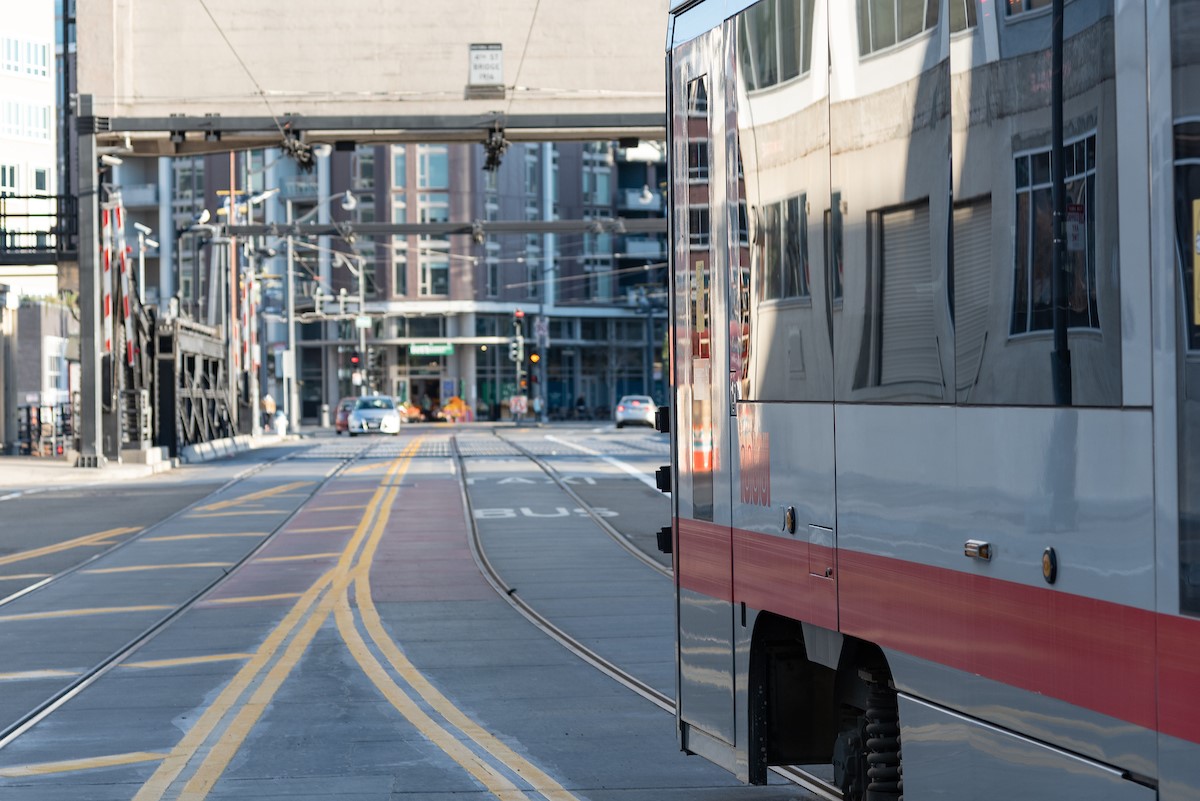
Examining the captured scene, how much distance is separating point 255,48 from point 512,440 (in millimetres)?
24119

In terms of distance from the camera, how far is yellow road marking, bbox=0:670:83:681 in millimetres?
11359

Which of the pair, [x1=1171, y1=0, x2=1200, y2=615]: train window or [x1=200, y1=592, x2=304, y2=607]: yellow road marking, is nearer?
[x1=1171, y1=0, x2=1200, y2=615]: train window

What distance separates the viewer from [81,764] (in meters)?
8.61

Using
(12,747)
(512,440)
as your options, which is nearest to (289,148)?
(512,440)

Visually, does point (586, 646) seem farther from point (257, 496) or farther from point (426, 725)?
point (257, 496)

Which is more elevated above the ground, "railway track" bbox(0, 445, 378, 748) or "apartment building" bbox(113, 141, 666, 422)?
"apartment building" bbox(113, 141, 666, 422)

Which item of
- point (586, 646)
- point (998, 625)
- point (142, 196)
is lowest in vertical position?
point (586, 646)

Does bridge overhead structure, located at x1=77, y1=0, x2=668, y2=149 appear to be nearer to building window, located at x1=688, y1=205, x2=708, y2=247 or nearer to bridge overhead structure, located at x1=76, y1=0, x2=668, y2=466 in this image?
bridge overhead structure, located at x1=76, y1=0, x2=668, y2=466

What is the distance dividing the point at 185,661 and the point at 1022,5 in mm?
9199

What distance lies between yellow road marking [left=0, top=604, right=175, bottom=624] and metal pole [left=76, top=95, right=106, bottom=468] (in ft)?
81.2

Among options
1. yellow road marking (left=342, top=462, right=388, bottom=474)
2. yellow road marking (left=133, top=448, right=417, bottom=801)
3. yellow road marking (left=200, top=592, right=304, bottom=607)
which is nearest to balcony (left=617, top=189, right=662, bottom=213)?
yellow road marking (left=342, top=462, right=388, bottom=474)

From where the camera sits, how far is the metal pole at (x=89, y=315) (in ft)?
129

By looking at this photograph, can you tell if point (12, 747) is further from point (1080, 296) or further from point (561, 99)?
point (561, 99)

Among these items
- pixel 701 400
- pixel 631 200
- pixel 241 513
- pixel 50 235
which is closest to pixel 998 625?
pixel 701 400
